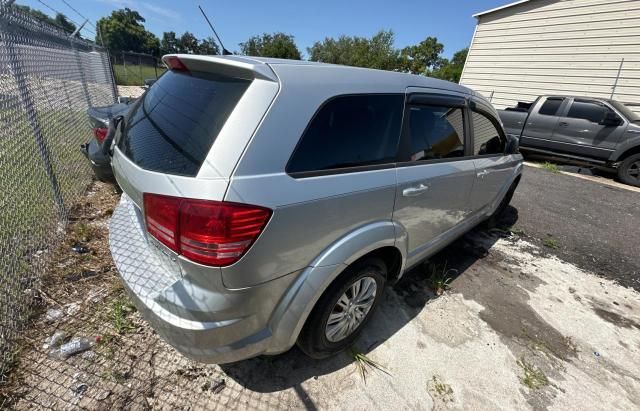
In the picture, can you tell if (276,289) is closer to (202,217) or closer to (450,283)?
(202,217)

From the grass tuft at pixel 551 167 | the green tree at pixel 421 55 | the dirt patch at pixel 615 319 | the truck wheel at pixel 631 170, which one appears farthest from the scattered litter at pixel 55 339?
the green tree at pixel 421 55

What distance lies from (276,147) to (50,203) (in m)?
3.12

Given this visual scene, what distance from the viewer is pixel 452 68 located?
39719 mm

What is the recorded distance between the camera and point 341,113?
5.18 ft

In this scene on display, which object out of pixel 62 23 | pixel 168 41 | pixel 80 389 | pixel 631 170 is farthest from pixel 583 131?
pixel 168 41

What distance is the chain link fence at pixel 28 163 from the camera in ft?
7.18

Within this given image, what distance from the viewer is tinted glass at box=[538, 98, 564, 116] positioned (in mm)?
8148

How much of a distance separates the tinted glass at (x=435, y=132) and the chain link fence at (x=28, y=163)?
2821 millimetres

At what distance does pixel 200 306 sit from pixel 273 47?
173 feet

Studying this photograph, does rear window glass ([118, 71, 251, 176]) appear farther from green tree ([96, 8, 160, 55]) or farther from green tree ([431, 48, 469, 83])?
green tree ([96, 8, 160, 55])

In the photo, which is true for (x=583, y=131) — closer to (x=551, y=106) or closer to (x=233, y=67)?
(x=551, y=106)

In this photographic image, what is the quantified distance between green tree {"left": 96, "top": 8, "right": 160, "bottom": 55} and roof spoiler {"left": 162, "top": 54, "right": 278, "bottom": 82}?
253 feet

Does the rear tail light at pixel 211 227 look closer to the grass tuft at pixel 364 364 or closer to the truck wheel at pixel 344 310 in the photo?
the truck wheel at pixel 344 310

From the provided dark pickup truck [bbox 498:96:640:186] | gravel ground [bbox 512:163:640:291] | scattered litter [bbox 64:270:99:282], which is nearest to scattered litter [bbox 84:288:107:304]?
scattered litter [bbox 64:270:99:282]
